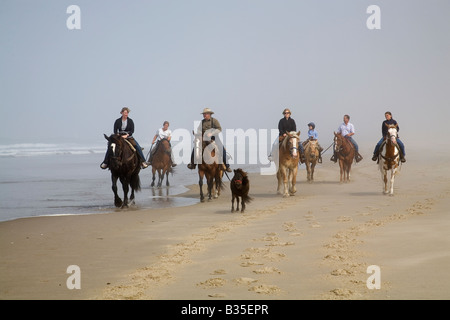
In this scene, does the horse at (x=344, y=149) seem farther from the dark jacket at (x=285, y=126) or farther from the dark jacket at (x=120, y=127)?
the dark jacket at (x=120, y=127)

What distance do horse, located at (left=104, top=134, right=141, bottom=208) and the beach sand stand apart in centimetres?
94

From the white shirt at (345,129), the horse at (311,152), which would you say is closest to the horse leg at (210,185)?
the horse at (311,152)

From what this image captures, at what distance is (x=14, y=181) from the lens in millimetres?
24891

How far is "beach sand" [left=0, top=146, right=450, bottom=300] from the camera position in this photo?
21.9 feet

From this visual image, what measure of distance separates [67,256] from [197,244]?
2.19 metres

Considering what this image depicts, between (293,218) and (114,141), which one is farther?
(114,141)

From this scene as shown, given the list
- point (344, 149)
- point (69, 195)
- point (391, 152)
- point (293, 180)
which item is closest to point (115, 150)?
point (69, 195)

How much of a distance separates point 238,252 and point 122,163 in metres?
7.34

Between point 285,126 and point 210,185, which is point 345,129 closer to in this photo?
point 285,126

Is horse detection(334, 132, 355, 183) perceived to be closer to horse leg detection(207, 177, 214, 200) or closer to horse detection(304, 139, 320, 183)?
horse detection(304, 139, 320, 183)
